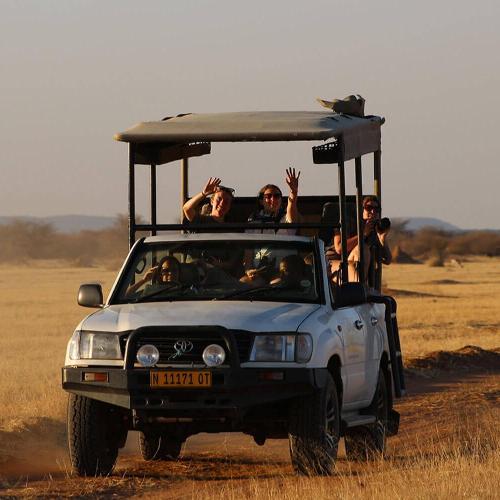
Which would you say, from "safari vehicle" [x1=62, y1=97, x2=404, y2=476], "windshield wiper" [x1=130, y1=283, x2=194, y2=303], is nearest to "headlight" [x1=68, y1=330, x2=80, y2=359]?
"safari vehicle" [x1=62, y1=97, x2=404, y2=476]

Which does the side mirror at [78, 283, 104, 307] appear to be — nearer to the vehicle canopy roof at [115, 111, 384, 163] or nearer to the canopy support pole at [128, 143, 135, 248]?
the canopy support pole at [128, 143, 135, 248]

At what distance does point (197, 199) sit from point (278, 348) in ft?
9.63

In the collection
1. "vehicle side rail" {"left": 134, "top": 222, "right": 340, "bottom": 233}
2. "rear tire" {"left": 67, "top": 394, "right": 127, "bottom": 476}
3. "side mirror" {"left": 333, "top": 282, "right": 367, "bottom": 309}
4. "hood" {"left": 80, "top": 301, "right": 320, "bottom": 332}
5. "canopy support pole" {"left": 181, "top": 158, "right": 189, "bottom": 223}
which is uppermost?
"canopy support pole" {"left": 181, "top": 158, "right": 189, "bottom": 223}

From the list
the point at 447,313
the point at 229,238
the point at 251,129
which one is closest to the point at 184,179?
the point at 251,129

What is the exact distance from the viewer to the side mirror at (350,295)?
10.3m

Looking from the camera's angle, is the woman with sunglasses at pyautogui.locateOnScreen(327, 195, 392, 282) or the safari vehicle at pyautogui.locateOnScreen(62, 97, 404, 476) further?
the woman with sunglasses at pyautogui.locateOnScreen(327, 195, 392, 282)

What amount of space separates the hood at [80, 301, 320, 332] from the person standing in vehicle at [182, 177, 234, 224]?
201 cm

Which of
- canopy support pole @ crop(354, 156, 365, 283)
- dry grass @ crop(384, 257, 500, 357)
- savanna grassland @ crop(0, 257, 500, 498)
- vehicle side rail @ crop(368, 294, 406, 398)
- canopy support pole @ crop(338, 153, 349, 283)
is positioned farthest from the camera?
dry grass @ crop(384, 257, 500, 357)

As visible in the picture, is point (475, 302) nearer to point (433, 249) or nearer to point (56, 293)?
point (56, 293)

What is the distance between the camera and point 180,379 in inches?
376

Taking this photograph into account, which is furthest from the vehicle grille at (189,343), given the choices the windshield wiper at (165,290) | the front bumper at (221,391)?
the windshield wiper at (165,290)

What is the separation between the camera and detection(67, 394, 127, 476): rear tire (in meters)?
9.98

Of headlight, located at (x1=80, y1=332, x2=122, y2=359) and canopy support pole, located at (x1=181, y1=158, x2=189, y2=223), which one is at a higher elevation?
canopy support pole, located at (x1=181, y1=158, x2=189, y2=223)

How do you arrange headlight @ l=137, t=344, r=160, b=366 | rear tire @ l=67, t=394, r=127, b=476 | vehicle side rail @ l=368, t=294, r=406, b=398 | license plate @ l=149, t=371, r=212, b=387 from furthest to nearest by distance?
→ 1. vehicle side rail @ l=368, t=294, r=406, b=398
2. rear tire @ l=67, t=394, r=127, b=476
3. headlight @ l=137, t=344, r=160, b=366
4. license plate @ l=149, t=371, r=212, b=387
